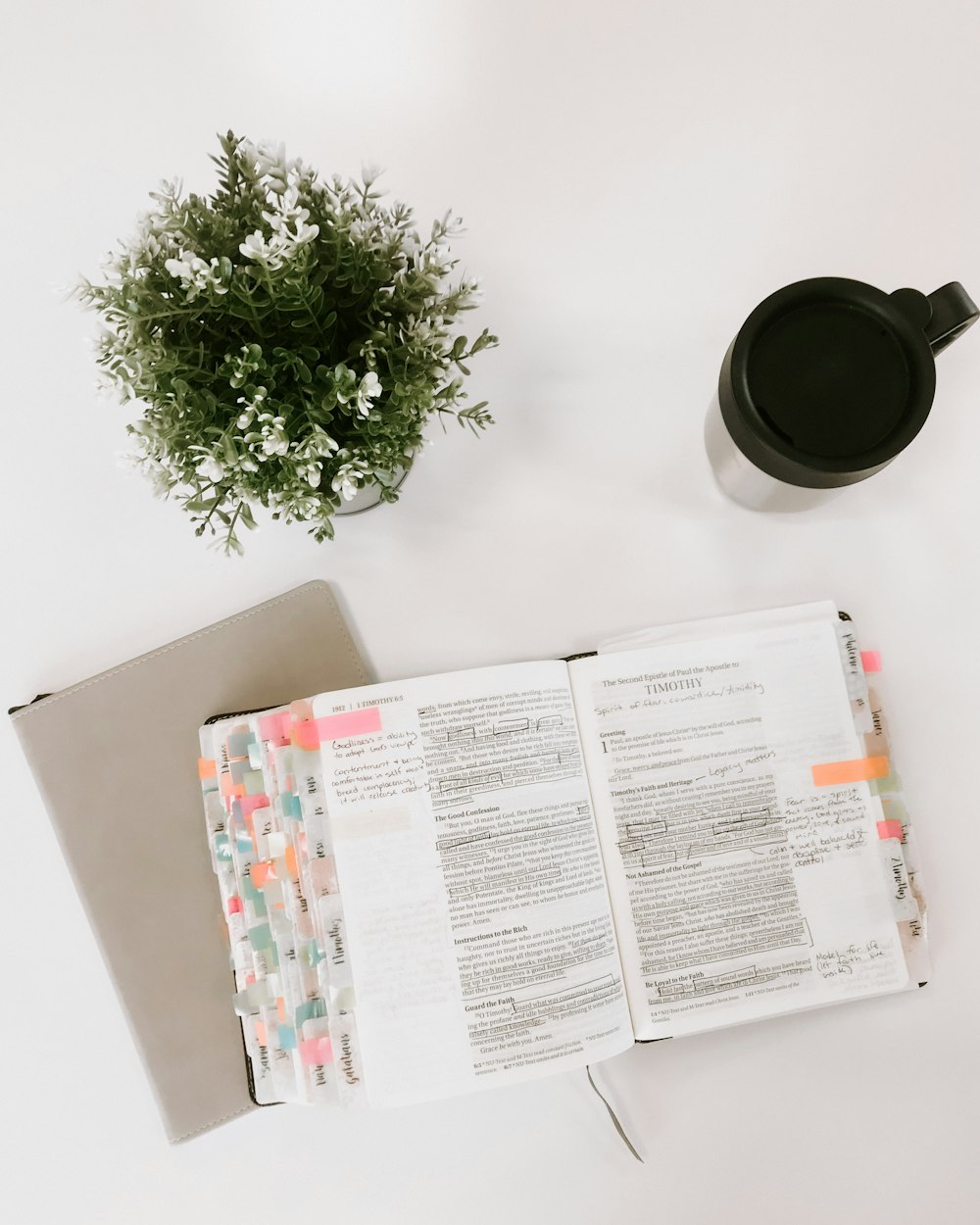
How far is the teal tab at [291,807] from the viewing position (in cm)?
70

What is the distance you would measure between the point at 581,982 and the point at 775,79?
2.73 feet

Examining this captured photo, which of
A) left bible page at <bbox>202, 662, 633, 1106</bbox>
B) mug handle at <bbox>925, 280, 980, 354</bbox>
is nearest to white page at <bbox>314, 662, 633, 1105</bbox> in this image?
left bible page at <bbox>202, 662, 633, 1106</bbox>

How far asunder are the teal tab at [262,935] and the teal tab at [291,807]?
0.10m

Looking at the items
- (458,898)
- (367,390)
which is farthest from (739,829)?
(367,390)

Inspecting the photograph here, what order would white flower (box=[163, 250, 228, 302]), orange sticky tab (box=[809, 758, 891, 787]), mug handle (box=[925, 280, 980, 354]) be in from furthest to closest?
orange sticky tab (box=[809, 758, 891, 787])
mug handle (box=[925, 280, 980, 354])
white flower (box=[163, 250, 228, 302])

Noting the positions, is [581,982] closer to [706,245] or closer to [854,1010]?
[854,1010]

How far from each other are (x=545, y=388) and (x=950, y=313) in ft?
1.09

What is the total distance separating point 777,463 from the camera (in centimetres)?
67

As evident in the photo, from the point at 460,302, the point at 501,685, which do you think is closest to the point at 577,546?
the point at 501,685

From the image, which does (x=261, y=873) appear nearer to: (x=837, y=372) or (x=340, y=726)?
(x=340, y=726)

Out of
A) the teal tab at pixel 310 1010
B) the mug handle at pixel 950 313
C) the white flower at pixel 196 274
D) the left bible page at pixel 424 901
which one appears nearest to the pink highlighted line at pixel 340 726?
the left bible page at pixel 424 901

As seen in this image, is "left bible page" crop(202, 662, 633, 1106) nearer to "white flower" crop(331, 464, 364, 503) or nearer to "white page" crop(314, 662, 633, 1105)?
"white page" crop(314, 662, 633, 1105)

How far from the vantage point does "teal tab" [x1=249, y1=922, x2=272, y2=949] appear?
0.72 metres

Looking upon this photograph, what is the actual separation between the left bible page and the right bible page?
52 mm
